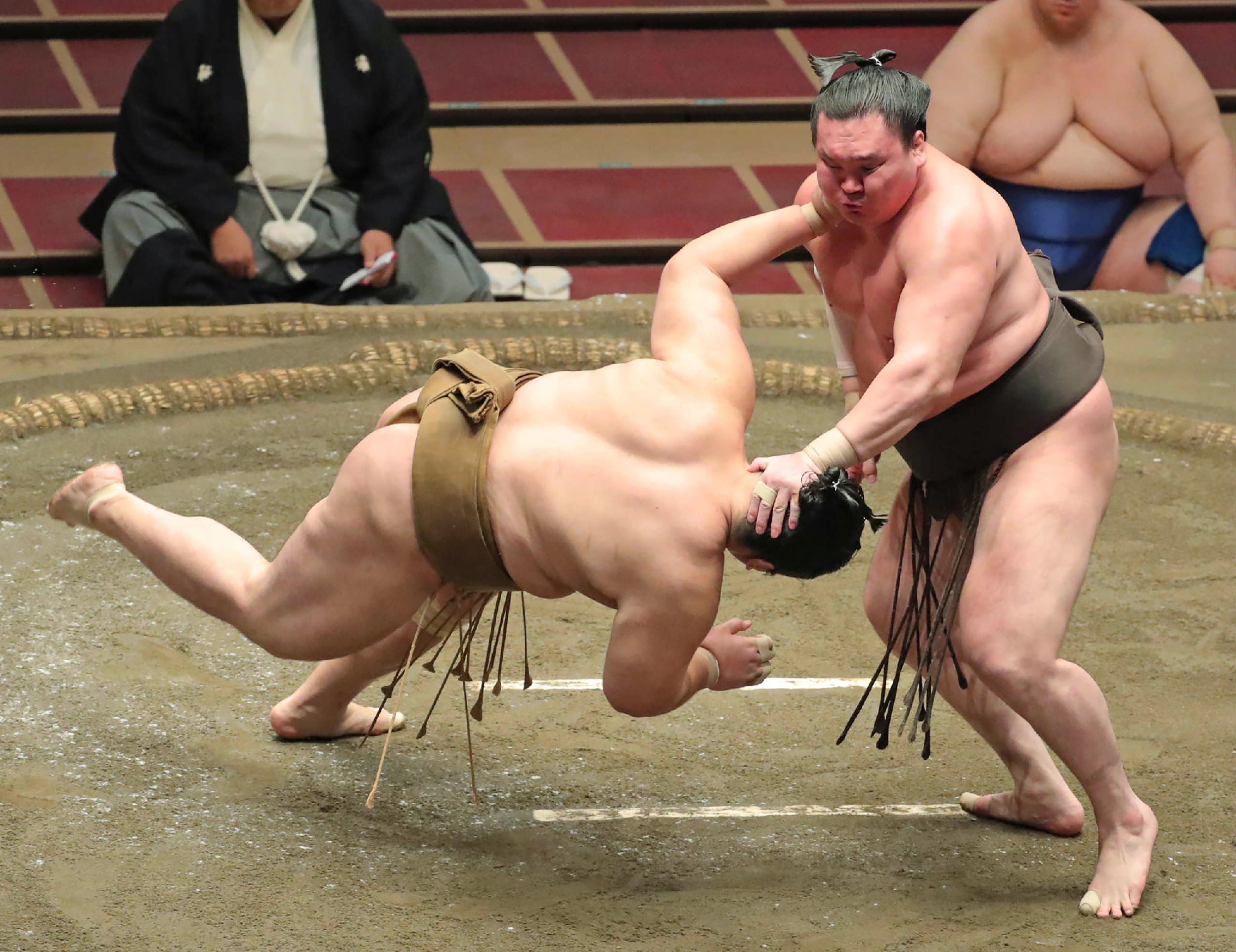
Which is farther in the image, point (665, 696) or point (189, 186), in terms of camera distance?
point (189, 186)

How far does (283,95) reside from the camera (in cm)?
426

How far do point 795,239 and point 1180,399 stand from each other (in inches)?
80.7

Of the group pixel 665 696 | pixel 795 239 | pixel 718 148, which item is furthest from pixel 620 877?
pixel 718 148

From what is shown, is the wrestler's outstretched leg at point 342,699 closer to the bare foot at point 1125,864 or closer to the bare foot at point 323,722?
the bare foot at point 323,722

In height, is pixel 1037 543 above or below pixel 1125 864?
above

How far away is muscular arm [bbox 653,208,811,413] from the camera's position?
2025 millimetres

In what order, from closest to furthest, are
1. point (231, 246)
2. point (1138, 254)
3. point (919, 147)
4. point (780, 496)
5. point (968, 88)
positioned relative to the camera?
point (780, 496) → point (919, 147) → point (231, 246) → point (968, 88) → point (1138, 254)

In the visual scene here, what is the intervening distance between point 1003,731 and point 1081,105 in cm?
251

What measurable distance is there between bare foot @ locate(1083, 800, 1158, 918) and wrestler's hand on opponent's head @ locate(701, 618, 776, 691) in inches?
18.8

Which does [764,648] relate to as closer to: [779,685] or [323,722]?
[779,685]

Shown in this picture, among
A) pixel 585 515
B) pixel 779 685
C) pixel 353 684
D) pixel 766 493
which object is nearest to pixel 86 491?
pixel 353 684

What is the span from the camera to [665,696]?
2057mm

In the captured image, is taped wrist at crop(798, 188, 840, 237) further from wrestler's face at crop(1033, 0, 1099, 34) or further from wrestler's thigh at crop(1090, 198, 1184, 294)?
wrestler's thigh at crop(1090, 198, 1184, 294)

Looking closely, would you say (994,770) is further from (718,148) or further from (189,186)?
(718,148)
